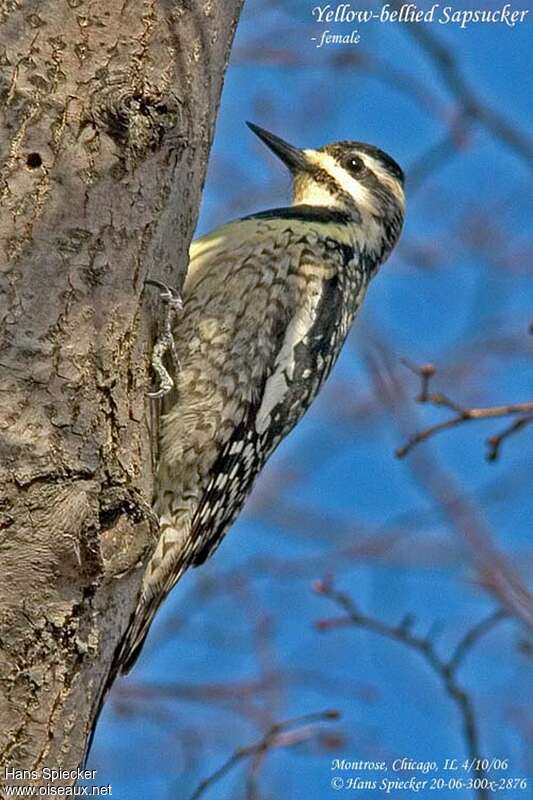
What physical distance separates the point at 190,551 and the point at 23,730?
4.19 feet

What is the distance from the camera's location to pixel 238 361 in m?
3.18

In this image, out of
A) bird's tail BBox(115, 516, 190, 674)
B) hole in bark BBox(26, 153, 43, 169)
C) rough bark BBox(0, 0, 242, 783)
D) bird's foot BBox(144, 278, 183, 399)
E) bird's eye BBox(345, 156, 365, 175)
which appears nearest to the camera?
rough bark BBox(0, 0, 242, 783)

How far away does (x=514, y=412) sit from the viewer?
9.39ft

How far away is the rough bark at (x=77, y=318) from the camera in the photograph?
191cm

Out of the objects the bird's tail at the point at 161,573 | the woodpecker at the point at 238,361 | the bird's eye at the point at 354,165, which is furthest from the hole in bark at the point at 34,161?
the bird's eye at the point at 354,165

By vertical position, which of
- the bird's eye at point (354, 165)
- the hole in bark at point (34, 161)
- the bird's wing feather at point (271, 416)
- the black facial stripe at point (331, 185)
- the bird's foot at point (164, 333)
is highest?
the hole in bark at point (34, 161)

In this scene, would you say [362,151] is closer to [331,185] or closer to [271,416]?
[331,185]

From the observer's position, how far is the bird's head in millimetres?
4129

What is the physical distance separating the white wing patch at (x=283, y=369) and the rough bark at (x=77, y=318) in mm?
897

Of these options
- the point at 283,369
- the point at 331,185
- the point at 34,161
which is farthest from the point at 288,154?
the point at 34,161

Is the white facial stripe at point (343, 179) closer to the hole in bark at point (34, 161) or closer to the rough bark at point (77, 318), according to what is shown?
the rough bark at point (77, 318)

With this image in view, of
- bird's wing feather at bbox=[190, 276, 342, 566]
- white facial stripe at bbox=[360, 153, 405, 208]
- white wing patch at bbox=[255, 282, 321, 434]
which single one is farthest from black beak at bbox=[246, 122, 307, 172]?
white wing patch at bbox=[255, 282, 321, 434]

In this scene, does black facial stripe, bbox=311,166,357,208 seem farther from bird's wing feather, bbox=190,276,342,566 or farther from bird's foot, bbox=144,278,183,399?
bird's foot, bbox=144,278,183,399

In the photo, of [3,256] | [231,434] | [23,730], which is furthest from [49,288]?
[231,434]
